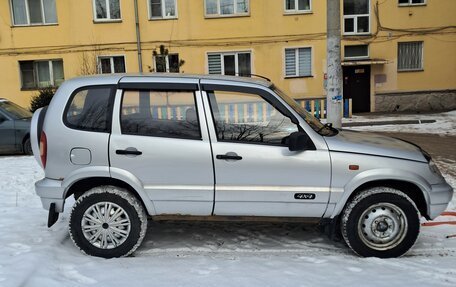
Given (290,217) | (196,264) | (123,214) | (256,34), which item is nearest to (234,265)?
(196,264)

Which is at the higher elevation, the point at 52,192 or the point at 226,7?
the point at 226,7

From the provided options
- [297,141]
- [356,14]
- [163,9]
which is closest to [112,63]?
[163,9]

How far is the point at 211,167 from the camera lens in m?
4.18

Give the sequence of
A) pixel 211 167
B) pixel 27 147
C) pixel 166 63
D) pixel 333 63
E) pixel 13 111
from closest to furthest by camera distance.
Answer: pixel 211 167
pixel 333 63
pixel 27 147
pixel 13 111
pixel 166 63

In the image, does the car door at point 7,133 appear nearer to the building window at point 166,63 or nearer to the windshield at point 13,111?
the windshield at point 13,111

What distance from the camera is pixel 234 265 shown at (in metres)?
4.08

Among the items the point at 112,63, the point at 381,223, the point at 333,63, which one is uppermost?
the point at 112,63

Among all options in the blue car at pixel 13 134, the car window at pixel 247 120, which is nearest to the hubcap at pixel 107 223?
the car window at pixel 247 120

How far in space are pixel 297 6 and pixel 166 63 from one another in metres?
6.35

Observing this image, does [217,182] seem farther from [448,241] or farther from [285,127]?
[448,241]

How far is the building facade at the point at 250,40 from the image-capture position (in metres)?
19.1

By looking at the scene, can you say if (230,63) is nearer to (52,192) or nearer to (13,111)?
(13,111)

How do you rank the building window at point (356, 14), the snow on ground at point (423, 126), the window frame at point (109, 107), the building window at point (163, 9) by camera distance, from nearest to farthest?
the window frame at point (109, 107) < the snow on ground at point (423, 126) < the building window at point (163, 9) < the building window at point (356, 14)

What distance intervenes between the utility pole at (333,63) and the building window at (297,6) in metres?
11.7
